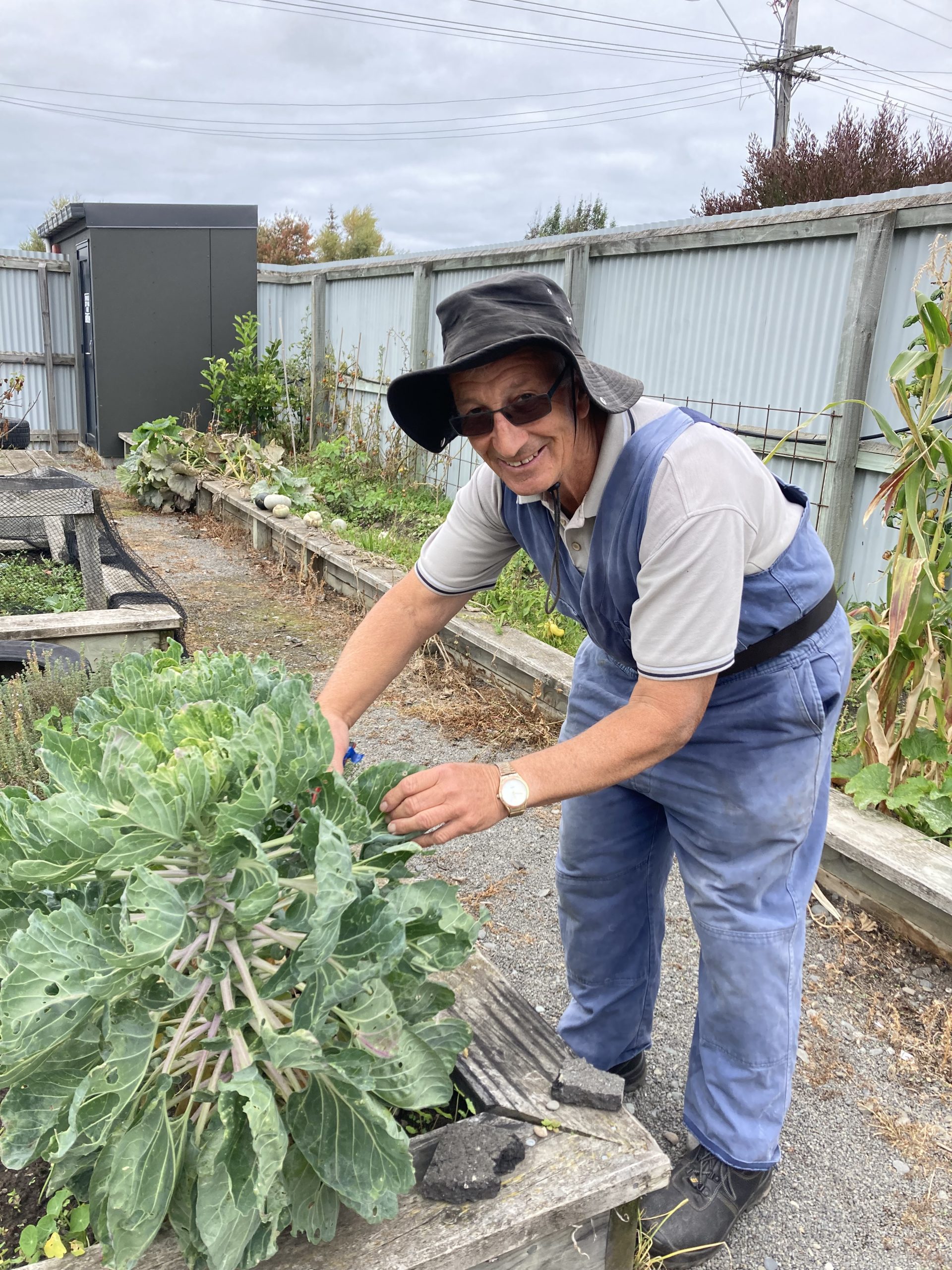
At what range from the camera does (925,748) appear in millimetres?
3332

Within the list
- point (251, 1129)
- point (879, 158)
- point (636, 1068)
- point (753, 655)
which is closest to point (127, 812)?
point (251, 1129)

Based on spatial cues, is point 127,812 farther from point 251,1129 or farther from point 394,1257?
point 394,1257

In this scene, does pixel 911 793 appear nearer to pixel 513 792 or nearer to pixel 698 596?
pixel 698 596

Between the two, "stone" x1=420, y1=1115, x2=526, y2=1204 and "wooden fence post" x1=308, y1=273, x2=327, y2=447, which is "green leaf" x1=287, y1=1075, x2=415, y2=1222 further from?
"wooden fence post" x1=308, y1=273, x2=327, y2=447

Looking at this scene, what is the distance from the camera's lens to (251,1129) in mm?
1184

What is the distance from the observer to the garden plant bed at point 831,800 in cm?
295

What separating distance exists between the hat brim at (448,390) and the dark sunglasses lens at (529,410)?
7cm

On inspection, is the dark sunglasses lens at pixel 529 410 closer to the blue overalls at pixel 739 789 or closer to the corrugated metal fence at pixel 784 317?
the blue overalls at pixel 739 789

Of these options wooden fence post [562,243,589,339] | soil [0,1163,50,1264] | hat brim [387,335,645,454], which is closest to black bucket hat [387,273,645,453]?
hat brim [387,335,645,454]

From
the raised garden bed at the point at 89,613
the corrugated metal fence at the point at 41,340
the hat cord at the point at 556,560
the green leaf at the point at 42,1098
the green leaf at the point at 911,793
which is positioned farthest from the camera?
the corrugated metal fence at the point at 41,340

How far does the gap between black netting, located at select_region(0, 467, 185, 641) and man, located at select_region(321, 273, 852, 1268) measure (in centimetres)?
291

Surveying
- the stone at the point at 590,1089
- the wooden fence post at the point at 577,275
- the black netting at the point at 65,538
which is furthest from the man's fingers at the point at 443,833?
the wooden fence post at the point at 577,275

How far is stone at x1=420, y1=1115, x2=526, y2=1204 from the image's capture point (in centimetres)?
144

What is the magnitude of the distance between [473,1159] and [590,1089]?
0.81 ft
